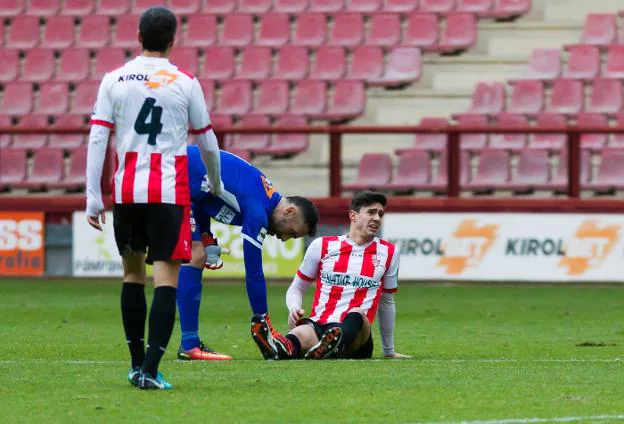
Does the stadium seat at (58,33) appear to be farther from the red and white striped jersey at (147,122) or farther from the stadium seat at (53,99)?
the red and white striped jersey at (147,122)

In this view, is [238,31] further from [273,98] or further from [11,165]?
[11,165]

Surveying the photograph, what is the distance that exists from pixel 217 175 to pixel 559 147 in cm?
947

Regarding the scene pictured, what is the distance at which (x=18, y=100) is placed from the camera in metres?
20.8

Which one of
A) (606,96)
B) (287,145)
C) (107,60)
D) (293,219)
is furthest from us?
(107,60)

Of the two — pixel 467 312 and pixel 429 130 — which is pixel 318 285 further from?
pixel 429 130

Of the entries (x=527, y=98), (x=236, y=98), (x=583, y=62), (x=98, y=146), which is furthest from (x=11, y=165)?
(x=98, y=146)

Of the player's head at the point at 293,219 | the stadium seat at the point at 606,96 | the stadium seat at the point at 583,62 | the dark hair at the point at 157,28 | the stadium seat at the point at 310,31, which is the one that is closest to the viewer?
the dark hair at the point at 157,28

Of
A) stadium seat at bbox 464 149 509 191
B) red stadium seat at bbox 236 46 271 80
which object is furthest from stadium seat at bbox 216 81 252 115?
stadium seat at bbox 464 149 509 191

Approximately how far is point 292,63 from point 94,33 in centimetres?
334

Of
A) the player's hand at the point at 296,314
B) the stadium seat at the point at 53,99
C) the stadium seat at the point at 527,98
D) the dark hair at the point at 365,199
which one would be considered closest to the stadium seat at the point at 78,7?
the stadium seat at the point at 53,99

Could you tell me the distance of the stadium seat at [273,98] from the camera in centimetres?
1952

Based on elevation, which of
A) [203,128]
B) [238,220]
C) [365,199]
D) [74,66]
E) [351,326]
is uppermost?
[74,66]

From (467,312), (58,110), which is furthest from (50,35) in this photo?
(467,312)

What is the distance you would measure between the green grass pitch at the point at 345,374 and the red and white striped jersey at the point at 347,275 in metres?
0.44
